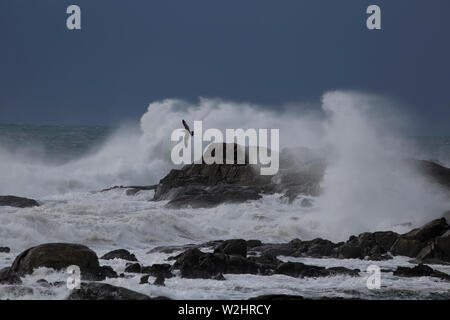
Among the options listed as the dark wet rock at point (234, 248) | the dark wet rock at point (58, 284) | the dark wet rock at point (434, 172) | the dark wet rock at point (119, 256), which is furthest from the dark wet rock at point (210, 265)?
the dark wet rock at point (434, 172)

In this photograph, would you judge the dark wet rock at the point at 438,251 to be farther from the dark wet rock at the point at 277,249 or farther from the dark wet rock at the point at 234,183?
the dark wet rock at the point at 234,183

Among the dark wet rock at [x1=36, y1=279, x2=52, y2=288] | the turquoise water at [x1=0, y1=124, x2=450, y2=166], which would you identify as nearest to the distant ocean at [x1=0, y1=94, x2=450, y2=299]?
the dark wet rock at [x1=36, y1=279, x2=52, y2=288]

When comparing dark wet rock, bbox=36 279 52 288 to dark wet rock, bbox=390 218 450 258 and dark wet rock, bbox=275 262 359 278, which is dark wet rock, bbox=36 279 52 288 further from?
dark wet rock, bbox=390 218 450 258

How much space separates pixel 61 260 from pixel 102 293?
224cm

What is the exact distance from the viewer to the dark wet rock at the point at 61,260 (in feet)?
40.3

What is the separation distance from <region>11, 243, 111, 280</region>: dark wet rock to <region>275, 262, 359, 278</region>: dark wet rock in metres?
3.30

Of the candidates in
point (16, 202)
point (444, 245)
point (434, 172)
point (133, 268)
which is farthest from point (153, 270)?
point (434, 172)

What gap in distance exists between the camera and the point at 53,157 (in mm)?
54594

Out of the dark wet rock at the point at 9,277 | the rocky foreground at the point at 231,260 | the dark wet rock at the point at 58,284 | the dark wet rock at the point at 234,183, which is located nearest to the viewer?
the dark wet rock at the point at 58,284

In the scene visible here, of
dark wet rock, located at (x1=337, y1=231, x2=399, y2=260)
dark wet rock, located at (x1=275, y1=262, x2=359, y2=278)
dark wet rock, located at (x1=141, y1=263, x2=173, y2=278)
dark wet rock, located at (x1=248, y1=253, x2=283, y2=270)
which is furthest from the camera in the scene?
dark wet rock, located at (x1=337, y1=231, x2=399, y2=260)

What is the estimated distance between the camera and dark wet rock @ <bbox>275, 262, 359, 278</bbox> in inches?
526

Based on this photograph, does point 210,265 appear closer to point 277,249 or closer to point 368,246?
point 277,249
